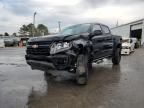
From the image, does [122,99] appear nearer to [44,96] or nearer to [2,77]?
[44,96]

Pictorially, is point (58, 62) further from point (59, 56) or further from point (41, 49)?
point (41, 49)

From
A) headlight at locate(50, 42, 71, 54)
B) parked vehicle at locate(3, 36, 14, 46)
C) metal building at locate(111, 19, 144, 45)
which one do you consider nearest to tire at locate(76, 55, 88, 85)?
headlight at locate(50, 42, 71, 54)

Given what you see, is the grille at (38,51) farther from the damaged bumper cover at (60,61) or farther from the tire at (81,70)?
the tire at (81,70)

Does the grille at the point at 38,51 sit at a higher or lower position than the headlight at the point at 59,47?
lower

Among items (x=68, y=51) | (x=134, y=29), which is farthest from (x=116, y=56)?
(x=134, y=29)

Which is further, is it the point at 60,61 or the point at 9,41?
the point at 9,41

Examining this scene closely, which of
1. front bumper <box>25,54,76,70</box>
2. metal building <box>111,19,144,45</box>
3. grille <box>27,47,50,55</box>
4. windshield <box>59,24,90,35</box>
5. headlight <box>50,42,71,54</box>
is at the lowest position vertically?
front bumper <box>25,54,76,70</box>

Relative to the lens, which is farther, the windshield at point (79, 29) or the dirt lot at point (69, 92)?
the windshield at point (79, 29)

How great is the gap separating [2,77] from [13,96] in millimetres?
2489

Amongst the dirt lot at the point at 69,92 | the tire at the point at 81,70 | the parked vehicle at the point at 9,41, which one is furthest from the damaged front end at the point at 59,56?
the parked vehicle at the point at 9,41

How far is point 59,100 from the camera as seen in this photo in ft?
15.8

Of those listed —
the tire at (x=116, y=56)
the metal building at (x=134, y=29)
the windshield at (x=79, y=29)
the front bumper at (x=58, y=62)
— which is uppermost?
the metal building at (x=134, y=29)

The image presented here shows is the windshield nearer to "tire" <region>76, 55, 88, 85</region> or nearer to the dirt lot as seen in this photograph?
"tire" <region>76, 55, 88, 85</region>

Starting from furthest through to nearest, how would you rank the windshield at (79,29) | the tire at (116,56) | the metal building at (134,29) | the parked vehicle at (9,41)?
1. the parked vehicle at (9,41)
2. the metal building at (134,29)
3. the tire at (116,56)
4. the windshield at (79,29)
